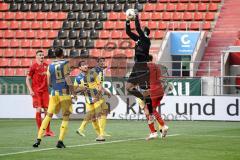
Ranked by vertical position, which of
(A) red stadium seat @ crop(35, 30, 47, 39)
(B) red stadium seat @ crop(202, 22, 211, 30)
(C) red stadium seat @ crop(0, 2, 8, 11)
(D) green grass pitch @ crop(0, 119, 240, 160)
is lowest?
(D) green grass pitch @ crop(0, 119, 240, 160)

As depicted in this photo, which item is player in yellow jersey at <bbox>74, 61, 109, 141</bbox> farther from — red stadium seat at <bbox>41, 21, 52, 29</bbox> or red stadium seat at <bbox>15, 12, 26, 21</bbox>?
red stadium seat at <bbox>15, 12, 26, 21</bbox>

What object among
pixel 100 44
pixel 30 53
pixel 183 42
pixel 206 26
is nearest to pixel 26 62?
pixel 30 53

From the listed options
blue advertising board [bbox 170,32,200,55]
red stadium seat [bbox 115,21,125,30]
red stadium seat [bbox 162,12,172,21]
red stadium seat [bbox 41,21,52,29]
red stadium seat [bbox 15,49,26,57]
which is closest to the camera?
blue advertising board [bbox 170,32,200,55]

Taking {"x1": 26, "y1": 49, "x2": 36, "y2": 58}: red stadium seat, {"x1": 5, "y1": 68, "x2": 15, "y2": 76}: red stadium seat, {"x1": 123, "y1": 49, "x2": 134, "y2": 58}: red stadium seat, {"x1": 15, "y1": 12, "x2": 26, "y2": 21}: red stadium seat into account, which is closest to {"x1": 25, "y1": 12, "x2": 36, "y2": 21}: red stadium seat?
{"x1": 15, "y1": 12, "x2": 26, "y2": 21}: red stadium seat

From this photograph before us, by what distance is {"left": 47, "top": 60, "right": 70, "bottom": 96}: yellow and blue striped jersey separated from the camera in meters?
17.0

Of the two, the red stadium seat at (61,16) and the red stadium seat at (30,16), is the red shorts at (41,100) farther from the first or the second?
the red stadium seat at (30,16)

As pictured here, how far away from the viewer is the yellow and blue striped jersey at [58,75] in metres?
17.0

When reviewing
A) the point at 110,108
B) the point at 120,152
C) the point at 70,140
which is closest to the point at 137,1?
the point at 110,108

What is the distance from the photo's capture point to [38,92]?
21719mm

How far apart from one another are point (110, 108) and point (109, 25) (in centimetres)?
954

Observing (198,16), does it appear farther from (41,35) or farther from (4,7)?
(4,7)

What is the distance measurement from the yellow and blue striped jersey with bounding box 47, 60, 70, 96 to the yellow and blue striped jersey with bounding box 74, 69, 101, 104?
283cm

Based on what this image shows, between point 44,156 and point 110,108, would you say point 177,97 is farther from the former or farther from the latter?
point 44,156

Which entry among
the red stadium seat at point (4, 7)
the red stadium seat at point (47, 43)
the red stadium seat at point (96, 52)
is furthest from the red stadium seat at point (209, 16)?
the red stadium seat at point (4, 7)
